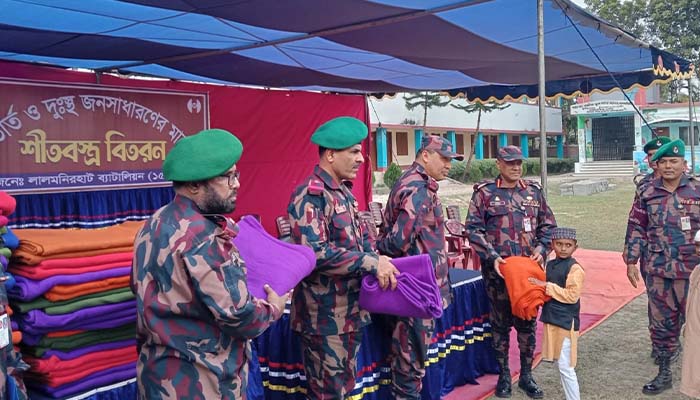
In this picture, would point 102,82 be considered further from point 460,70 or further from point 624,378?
point 624,378

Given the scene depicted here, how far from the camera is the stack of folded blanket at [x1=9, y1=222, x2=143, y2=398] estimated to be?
2.17m

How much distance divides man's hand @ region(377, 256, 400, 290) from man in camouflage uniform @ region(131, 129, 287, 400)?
81 cm

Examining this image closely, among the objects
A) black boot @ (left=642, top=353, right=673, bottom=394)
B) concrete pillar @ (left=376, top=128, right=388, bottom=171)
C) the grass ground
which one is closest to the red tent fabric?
black boot @ (left=642, top=353, right=673, bottom=394)

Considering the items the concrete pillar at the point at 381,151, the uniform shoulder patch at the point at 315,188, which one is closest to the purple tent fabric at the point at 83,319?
the uniform shoulder patch at the point at 315,188

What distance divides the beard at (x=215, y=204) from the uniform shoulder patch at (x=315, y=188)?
82 cm

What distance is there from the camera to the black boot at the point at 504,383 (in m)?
4.03

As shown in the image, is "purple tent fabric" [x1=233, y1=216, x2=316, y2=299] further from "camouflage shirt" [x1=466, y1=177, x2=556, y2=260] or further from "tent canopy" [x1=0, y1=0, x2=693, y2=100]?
"camouflage shirt" [x1=466, y1=177, x2=556, y2=260]

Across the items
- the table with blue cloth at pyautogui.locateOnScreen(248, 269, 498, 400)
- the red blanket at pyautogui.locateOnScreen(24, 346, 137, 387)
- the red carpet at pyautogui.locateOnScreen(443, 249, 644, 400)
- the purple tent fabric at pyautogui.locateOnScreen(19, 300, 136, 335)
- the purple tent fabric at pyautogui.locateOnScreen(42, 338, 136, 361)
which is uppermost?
the purple tent fabric at pyautogui.locateOnScreen(19, 300, 136, 335)

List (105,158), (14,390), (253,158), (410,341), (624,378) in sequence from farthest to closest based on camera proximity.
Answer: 1. (253,158)
2. (105,158)
3. (624,378)
4. (410,341)
5. (14,390)

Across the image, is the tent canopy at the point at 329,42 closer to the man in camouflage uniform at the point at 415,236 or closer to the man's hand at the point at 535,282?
the man in camouflage uniform at the point at 415,236

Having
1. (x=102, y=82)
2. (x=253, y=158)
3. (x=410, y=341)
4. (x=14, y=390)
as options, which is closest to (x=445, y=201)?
(x=253, y=158)

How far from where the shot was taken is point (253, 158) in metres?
7.24

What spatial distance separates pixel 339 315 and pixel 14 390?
52.7 inches

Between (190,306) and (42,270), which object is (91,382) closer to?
(42,270)
